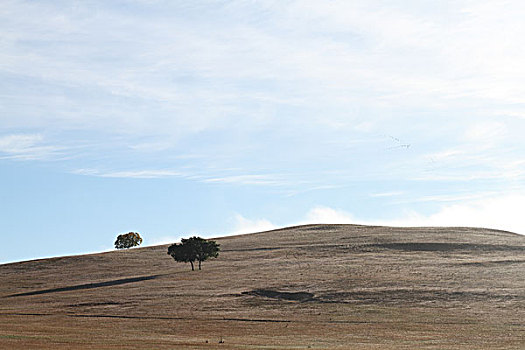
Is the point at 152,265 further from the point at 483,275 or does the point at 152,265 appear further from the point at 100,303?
the point at 483,275

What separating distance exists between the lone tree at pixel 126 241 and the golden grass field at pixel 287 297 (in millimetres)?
53851

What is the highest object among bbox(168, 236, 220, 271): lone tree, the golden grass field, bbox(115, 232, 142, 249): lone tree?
bbox(115, 232, 142, 249): lone tree

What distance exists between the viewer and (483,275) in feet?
255

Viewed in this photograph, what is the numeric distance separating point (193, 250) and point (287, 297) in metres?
32.6

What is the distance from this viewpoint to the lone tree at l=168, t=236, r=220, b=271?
98.7 meters

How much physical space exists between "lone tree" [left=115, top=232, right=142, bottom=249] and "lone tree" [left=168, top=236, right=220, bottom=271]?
77.1 meters

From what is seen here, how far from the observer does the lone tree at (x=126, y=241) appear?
175m

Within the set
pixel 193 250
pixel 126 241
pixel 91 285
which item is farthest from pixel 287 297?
pixel 126 241

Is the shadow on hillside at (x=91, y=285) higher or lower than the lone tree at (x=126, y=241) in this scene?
lower

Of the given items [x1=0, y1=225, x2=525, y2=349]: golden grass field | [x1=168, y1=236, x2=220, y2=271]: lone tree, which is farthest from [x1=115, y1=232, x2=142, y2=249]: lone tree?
[x1=168, y1=236, x2=220, y2=271]: lone tree

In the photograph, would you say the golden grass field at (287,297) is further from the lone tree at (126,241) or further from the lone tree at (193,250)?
the lone tree at (126,241)

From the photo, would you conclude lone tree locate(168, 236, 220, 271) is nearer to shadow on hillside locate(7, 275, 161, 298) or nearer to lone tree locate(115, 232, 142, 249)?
shadow on hillside locate(7, 275, 161, 298)

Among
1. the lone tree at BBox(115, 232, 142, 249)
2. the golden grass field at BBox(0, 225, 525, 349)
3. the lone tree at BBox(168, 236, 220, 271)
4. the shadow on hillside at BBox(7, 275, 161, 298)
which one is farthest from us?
the lone tree at BBox(115, 232, 142, 249)

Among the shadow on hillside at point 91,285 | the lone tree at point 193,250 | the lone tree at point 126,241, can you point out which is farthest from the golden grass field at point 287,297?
the lone tree at point 126,241
